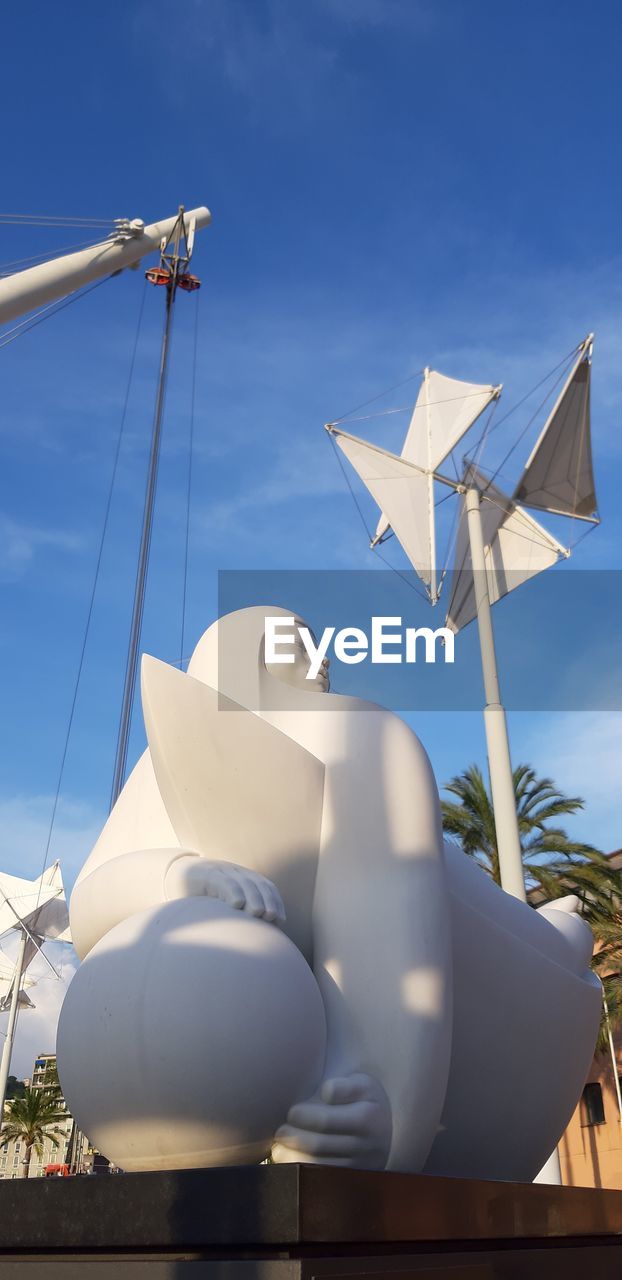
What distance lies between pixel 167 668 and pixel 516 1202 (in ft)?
8.20

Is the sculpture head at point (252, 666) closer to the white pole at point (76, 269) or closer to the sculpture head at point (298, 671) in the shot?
the sculpture head at point (298, 671)

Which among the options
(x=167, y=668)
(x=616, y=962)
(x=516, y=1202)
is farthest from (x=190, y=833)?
(x=616, y=962)

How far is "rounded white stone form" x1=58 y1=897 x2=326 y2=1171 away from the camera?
3.34 metres

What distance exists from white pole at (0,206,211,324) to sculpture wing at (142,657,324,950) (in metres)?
7.50

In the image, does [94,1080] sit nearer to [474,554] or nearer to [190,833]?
[190,833]

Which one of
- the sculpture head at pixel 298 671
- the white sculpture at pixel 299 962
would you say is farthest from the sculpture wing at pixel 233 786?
the sculpture head at pixel 298 671

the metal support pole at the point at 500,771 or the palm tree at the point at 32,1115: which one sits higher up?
the palm tree at the point at 32,1115

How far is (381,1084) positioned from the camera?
12.6 feet

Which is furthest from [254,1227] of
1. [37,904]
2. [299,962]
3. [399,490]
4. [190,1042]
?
[37,904]

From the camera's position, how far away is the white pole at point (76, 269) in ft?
34.5

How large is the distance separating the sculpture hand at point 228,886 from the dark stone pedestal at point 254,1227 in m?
0.93

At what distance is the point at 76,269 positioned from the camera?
11.6 m

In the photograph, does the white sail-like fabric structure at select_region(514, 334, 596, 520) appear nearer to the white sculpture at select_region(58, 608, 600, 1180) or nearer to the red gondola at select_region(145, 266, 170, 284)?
the red gondola at select_region(145, 266, 170, 284)

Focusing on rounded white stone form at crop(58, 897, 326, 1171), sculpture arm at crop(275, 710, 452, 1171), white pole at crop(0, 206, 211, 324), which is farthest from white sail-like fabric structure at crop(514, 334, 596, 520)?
rounded white stone form at crop(58, 897, 326, 1171)
